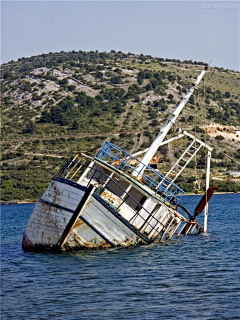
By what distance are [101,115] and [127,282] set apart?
99388mm

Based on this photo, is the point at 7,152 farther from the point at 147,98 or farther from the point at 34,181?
the point at 147,98

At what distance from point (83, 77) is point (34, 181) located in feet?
214

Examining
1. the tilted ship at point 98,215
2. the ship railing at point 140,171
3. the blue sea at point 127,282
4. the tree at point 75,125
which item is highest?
the tree at point 75,125

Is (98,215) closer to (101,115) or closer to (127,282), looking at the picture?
A: (127,282)

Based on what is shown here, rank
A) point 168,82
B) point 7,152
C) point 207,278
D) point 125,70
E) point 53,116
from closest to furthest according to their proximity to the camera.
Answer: point 207,278 → point 7,152 → point 53,116 → point 168,82 → point 125,70

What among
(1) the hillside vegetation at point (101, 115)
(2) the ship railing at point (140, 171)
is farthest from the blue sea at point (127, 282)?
(1) the hillside vegetation at point (101, 115)

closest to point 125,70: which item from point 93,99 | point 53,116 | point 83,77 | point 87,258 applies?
point 83,77

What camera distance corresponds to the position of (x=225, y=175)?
94.6m

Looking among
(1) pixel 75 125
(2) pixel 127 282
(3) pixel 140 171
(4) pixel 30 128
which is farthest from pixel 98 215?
(4) pixel 30 128

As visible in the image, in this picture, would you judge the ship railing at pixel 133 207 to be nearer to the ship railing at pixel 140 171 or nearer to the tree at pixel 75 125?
the ship railing at pixel 140 171

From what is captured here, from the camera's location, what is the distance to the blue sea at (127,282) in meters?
20.8

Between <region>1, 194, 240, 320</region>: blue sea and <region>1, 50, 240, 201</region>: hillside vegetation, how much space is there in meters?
41.2

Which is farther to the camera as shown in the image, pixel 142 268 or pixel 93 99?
pixel 93 99

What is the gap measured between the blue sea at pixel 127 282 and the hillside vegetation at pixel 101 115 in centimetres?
4119
